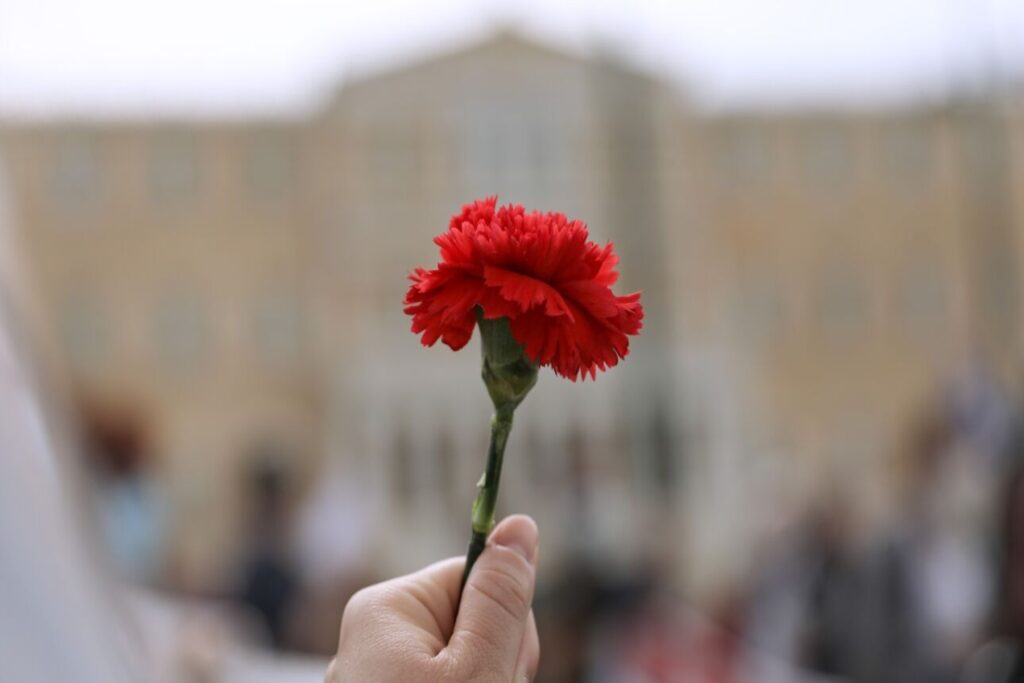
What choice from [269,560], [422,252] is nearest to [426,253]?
[422,252]

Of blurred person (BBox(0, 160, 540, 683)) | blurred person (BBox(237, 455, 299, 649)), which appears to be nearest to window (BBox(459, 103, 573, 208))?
blurred person (BBox(237, 455, 299, 649))

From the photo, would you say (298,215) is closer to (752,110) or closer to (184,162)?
(184,162)

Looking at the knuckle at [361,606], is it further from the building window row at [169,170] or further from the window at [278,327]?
the building window row at [169,170]

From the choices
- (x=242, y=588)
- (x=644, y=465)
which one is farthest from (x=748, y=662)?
(x=644, y=465)

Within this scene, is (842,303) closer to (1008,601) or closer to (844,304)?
(844,304)

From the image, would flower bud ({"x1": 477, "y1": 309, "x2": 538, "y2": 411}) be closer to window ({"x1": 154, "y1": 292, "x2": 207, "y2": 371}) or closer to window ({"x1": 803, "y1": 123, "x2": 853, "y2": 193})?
window ({"x1": 154, "y1": 292, "x2": 207, "y2": 371})

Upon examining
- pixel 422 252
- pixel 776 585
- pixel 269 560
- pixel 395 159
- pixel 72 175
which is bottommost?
pixel 776 585
